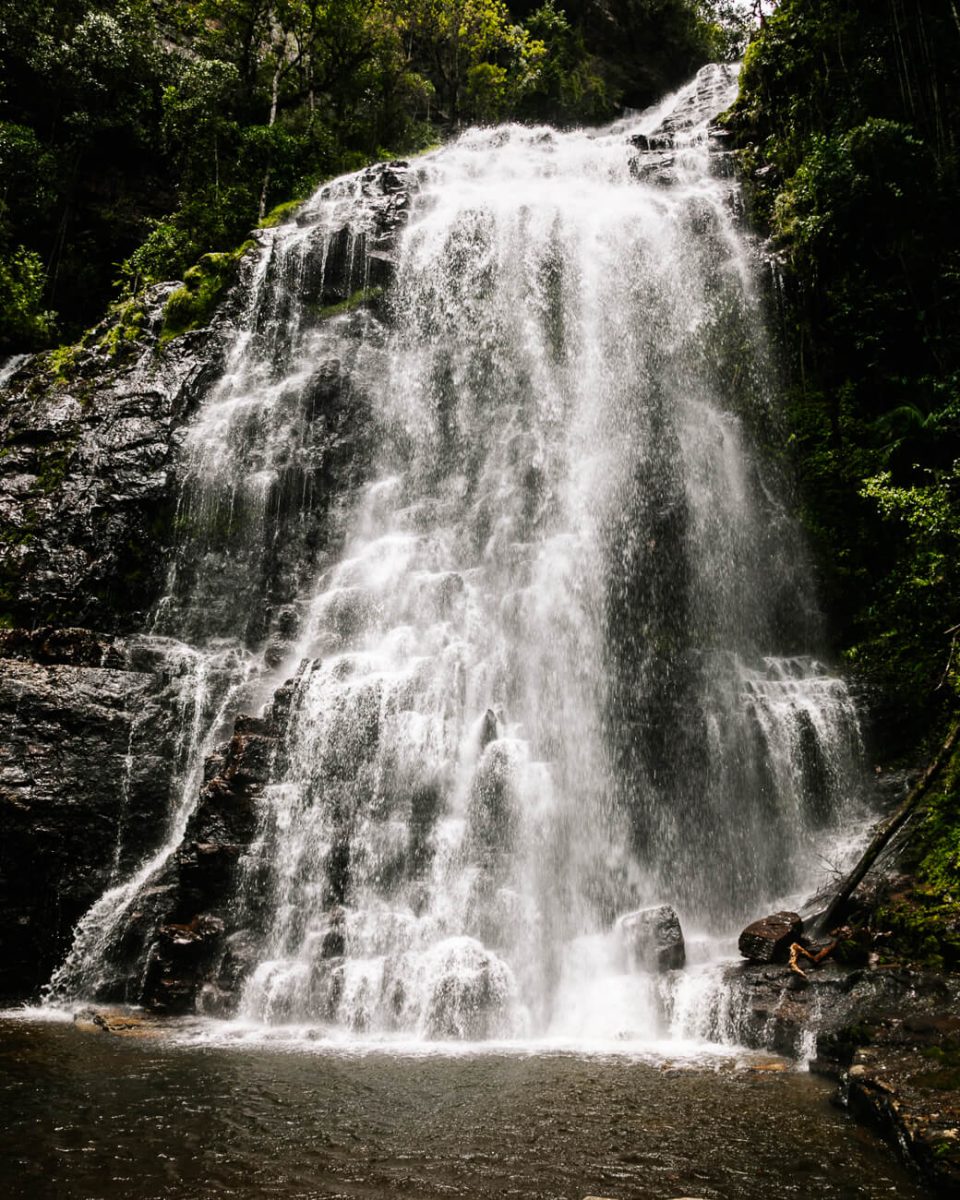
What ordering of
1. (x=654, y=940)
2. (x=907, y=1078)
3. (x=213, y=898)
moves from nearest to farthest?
(x=907, y=1078), (x=654, y=940), (x=213, y=898)

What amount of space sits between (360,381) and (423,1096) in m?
13.7

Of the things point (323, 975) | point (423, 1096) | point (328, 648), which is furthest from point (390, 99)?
point (423, 1096)

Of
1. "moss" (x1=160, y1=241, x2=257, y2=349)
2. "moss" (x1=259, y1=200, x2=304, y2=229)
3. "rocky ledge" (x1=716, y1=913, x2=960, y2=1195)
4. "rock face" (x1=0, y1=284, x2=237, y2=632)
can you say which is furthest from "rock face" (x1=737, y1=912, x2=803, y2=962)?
A: "moss" (x1=259, y1=200, x2=304, y2=229)

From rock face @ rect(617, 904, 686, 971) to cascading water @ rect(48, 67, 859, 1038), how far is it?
0.72 ft

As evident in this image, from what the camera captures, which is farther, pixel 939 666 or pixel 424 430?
pixel 424 430

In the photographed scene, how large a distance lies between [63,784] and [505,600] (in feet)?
23.4

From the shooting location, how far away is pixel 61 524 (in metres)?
14.2

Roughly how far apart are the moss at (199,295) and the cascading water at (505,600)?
2.42 ft

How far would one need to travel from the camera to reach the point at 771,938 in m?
8.21

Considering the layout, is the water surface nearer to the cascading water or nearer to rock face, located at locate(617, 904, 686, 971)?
the cascading water

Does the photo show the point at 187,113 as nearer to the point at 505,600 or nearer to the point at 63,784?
the point at 505,600

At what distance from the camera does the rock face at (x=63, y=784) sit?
1020 cm

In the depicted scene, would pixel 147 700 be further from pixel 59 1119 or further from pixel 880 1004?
pixel 880 1004

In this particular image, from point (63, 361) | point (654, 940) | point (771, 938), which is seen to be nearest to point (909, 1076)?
point (771, 938)
